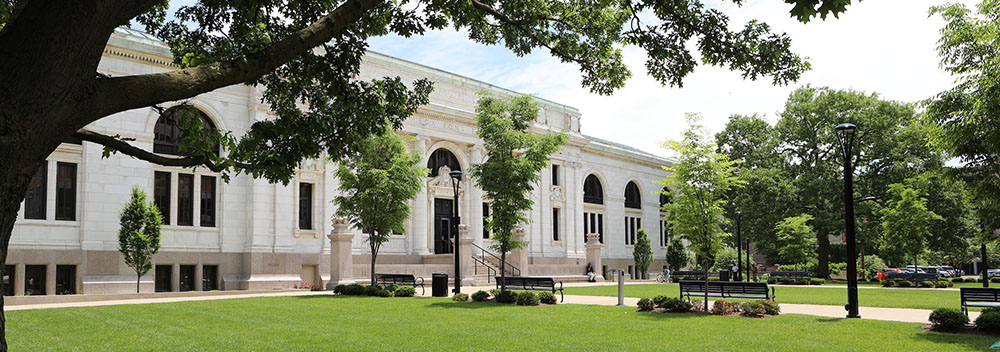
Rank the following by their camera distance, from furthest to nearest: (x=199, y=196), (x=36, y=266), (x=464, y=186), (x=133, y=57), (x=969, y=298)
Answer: (x=464, y=186) < (x=199, y=196) < (x=133, y=57) < (x=36, y=266) < (x=969, y=298)

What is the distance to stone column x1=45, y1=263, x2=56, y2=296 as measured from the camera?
2909 centimetres

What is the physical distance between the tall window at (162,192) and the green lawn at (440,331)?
12.8 m

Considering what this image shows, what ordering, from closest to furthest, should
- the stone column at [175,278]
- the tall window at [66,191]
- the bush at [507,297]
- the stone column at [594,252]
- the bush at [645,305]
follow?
the bush at [645,305]
the bush at [507,297]
the tall window at [66,191]
the stone column at [175,278]
the stone column at [594,252]

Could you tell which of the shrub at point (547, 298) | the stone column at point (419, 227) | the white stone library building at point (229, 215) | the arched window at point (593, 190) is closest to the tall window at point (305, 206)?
the white stone library building at point (229, 215)

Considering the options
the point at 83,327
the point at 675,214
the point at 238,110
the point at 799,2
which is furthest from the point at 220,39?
the point at 238,110

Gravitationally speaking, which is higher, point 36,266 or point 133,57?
point 133,57

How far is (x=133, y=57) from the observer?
31234mm

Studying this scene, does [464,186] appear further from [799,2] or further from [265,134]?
[799,2]

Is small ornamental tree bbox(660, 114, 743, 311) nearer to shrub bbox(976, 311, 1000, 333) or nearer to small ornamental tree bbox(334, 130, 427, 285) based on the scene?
shrub bbox(976, 311, 1000, 333)

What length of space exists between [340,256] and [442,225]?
12.7m

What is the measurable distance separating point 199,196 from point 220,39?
89.6ft

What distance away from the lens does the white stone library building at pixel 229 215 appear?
29906 mm

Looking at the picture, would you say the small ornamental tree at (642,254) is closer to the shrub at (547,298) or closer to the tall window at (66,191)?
the shrub at (547,298)

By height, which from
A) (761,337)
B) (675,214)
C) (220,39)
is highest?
(220,39)
